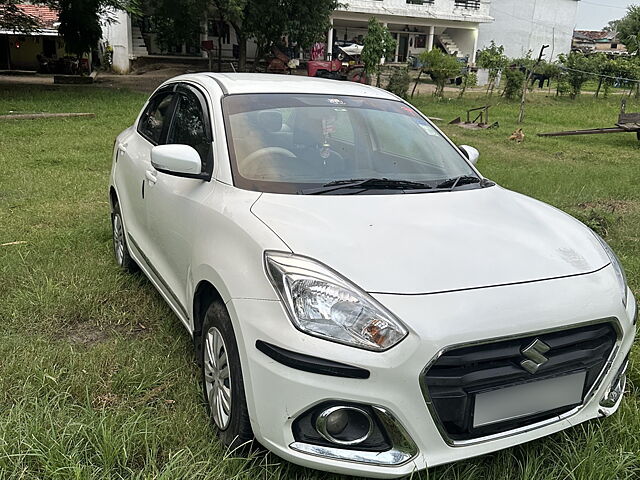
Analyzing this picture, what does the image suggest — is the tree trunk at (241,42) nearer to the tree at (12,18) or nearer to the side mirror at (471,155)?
the tree at (12,18)

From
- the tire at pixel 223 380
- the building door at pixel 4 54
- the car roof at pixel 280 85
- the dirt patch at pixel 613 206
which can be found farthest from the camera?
the building door at pixel 4 54

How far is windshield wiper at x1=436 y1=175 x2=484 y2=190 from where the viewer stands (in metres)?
2.94

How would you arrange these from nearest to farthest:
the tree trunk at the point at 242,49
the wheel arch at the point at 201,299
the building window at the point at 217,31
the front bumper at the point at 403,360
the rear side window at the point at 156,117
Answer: the front bumper at the point at 403,360
the wheel arch at the point at 201,299
the rear side window at the point at 156,117
the tree trunk at the point at 242,49
the building window at the point at 217,31

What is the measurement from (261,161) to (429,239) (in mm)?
997

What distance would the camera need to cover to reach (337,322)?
1913 mm

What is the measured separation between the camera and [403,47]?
38.8 m

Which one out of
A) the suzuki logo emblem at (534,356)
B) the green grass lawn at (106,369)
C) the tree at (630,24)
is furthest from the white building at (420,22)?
the suzuki logo emblem at (534,356)

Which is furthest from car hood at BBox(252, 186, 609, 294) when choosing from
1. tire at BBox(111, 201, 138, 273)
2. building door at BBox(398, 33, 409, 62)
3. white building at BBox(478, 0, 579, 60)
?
white building at BBox(478, 0, 579, 60)

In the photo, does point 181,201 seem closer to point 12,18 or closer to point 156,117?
point 156,117

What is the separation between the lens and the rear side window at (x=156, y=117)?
365 cm

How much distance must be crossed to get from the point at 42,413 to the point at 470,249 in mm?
1895

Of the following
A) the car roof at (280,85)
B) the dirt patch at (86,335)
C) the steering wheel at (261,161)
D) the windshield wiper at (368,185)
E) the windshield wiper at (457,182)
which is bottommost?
the dirt patch at (86,335)

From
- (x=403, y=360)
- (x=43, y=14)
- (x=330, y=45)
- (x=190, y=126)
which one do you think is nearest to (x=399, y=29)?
(x=330, y=45)

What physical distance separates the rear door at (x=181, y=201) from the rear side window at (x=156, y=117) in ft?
0.52
